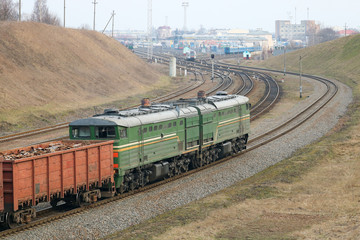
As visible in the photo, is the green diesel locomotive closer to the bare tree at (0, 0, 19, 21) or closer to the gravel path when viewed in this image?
the gravel path

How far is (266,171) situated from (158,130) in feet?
25.4

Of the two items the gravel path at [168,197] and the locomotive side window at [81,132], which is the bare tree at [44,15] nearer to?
the gravel path at [168,197]

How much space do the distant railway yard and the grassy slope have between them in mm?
1324

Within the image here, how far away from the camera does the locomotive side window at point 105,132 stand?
25266 mm

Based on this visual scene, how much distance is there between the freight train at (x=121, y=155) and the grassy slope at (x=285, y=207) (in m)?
3.65

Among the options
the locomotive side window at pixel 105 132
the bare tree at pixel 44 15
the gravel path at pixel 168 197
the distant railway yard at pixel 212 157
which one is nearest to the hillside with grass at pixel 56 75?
the distant railway yard at pixel 212 157

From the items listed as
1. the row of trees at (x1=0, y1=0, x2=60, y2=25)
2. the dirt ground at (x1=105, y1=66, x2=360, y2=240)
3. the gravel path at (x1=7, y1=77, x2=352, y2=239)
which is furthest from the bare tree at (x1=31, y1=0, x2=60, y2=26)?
the dirt ground at (x1=105, y1=66, x2=360, y2=240)

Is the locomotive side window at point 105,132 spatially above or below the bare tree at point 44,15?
below

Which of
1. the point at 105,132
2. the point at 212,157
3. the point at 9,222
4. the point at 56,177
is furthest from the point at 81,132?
the point at 212,157

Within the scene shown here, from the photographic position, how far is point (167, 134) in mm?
29719

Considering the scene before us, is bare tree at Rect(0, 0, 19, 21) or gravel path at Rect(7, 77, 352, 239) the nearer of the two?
gravel path at Rect(7, 77, 352, 239)

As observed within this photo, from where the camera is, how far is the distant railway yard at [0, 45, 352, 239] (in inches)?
850

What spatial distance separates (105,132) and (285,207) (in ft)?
29.1

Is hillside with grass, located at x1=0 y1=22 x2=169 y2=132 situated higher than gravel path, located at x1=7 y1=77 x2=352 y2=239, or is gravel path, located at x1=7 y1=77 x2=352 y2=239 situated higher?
hillside with grass, located at x1=0 y1=22 x2=169 y2=132
